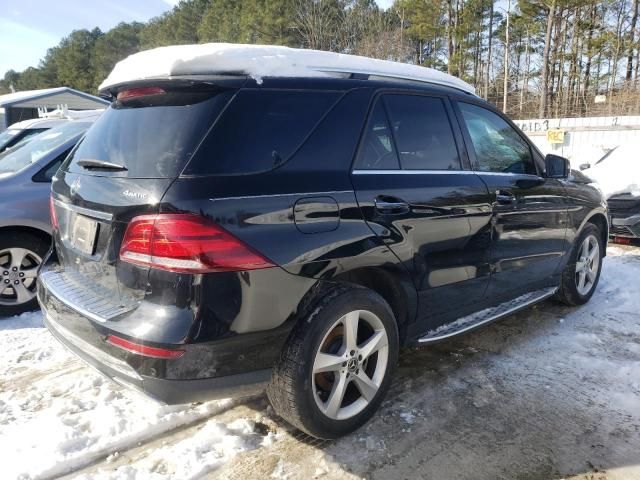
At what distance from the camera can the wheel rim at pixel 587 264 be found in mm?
4836

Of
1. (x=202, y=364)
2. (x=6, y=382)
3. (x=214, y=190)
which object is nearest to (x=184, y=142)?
(x=214, y=190)

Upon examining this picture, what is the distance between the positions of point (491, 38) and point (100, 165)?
43.1 metres

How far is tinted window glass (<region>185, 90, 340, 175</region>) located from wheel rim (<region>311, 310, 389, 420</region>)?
89 centimetres

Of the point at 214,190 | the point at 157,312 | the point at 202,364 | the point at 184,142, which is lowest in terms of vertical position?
the point at 202,364

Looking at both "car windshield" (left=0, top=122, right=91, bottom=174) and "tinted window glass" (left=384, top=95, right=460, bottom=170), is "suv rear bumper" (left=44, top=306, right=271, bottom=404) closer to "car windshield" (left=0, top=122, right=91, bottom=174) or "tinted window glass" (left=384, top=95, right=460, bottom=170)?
"tinted window glass" (left=384, top=95, right=460, bottom=170)

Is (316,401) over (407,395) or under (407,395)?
over

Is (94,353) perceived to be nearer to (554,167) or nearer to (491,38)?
(554,167)

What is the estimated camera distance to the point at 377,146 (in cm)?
290

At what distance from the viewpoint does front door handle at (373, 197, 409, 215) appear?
2756 mm

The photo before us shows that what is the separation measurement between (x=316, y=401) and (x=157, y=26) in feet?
206

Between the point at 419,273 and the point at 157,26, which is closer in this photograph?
the point at 419,273

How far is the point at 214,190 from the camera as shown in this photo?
2.21 metres

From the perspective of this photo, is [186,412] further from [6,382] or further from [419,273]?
[419,273]

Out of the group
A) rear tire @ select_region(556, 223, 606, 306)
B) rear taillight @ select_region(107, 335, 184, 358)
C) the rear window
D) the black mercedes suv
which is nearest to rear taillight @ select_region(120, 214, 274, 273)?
the black mercedes suv
